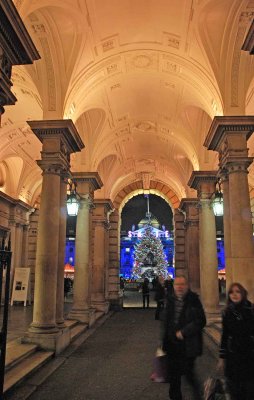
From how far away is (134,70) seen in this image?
42.1 feet

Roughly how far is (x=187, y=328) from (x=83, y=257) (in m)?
10.3

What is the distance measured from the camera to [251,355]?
421 cm

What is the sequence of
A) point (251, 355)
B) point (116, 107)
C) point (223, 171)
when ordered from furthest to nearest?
point (116, 107) → point (223, 171) → point (251, 355)

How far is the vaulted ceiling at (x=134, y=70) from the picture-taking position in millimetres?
9727

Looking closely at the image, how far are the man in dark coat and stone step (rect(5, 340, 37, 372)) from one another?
11.7ft

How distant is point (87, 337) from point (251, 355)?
8582 millimetres

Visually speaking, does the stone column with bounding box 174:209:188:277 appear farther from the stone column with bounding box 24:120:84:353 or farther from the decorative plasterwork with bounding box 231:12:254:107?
the stone column with bounding box 24:120:84:353

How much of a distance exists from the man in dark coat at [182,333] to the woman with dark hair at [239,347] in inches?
15.7

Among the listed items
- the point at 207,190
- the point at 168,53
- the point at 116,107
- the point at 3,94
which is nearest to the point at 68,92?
the point at 168,53

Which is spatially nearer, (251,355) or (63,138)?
(251,355)

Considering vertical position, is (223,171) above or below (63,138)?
below

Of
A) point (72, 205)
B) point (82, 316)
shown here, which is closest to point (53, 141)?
point (72, 205)

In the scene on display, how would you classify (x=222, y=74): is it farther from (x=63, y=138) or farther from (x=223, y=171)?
(x=63, y=138)

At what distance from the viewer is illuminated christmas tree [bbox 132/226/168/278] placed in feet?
131
